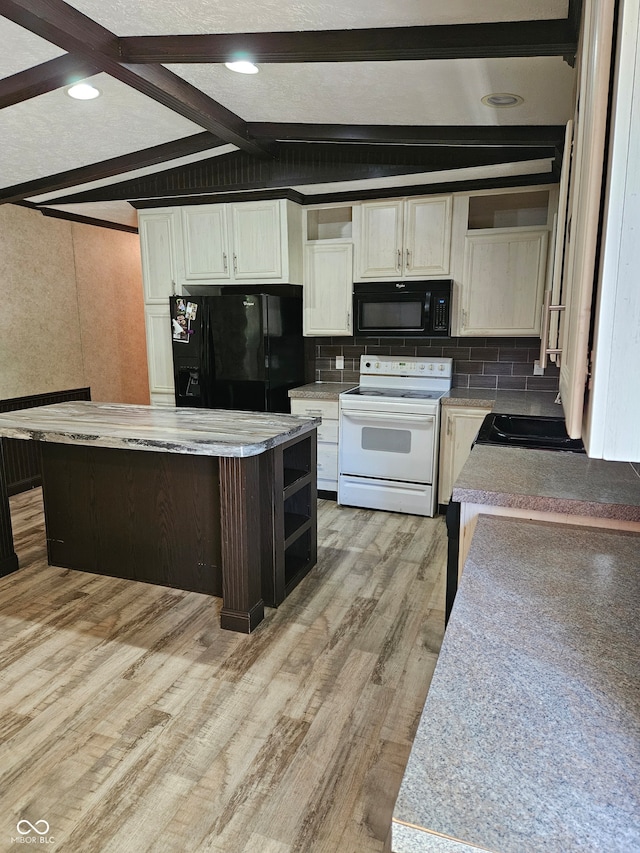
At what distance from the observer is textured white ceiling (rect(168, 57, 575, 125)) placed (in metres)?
2.13

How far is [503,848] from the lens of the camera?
56cm

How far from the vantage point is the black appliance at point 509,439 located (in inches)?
66.7

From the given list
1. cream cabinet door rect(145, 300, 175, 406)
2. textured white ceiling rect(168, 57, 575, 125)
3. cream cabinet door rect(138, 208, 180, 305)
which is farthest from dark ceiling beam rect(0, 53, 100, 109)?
cream cabinet door rect(145, 300, 175, 406)

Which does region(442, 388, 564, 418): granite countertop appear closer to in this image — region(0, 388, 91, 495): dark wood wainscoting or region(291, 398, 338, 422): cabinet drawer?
region(291, 398, 338, 422): cabinet drawer

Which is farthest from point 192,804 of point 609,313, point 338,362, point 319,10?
point 338,362

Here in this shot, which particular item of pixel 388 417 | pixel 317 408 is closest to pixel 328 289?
pixel 317 408

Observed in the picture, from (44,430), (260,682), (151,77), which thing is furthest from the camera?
(44,430)

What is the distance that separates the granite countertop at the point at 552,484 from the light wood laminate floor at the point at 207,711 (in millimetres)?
918

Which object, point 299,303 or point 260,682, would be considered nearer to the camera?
point 260,682

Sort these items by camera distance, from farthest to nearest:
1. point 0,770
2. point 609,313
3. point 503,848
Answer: point 0,770
point 609,313
point 503,848

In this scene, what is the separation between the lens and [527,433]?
9.31 ft

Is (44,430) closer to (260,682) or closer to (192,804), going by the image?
(260,682)

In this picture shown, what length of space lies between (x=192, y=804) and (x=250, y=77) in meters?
2.89

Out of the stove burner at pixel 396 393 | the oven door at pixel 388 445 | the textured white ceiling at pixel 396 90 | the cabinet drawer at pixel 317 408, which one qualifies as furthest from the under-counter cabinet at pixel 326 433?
the textured white ceiling at pixel 396 90
